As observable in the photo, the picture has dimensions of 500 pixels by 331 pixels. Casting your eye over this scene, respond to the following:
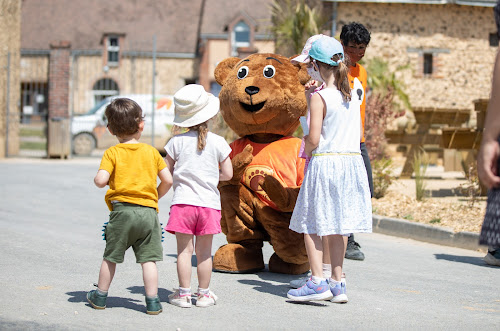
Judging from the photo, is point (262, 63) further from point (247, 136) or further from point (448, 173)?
point (448, 173)

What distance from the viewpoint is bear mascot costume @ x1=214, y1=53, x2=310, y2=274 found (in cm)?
591

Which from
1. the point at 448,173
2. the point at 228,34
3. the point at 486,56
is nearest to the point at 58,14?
the point at 228,34

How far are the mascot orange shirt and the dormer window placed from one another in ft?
120

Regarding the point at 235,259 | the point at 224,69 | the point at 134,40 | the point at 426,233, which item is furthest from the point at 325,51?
the point at 134,40

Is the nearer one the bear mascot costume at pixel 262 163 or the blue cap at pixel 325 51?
the blue cap at pixel 325 51

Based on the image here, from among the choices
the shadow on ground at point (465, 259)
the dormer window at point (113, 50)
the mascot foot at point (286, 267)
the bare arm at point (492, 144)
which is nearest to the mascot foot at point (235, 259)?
the mascot foot at point (286, 267)

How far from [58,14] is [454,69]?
26231 mm

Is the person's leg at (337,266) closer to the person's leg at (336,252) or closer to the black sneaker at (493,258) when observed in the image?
the person's leg at (336,252)

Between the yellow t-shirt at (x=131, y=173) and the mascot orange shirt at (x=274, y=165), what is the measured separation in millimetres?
1449

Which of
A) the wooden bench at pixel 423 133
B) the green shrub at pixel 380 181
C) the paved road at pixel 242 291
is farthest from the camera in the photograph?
the wooden bench at pixel 423 133

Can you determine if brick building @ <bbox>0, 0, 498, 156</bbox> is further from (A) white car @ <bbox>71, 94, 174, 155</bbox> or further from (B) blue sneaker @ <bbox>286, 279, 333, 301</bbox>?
(B) blue sneaker @ <bbox>286, 279, 333, 301</bbox>

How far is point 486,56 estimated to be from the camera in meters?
23.7

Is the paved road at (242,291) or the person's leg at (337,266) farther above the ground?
the person's leg at (337,266)

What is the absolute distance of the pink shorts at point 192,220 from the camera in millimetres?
4801
